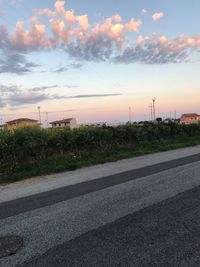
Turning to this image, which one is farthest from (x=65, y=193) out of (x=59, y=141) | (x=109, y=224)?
(x=59, y=141)

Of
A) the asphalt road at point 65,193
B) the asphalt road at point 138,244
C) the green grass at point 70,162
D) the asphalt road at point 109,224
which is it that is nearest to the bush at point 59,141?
the green grass at point 70,162

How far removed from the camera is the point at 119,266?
4.04m

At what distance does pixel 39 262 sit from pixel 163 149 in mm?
14441

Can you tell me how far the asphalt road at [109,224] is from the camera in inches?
170

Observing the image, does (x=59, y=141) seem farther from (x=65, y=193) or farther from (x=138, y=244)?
(x=138, y=244)

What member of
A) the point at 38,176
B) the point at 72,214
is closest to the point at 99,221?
the point at 72,214

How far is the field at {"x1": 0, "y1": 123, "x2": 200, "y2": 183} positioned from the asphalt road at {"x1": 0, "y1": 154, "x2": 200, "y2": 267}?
4.33m

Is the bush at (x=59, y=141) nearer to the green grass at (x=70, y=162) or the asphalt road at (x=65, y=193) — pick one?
the green grass at (x=70, y=162)

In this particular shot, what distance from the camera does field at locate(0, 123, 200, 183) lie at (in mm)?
12845

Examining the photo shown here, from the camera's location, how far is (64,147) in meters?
15.9

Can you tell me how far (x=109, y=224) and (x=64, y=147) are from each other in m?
10.5

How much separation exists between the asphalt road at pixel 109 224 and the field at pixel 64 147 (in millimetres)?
4328

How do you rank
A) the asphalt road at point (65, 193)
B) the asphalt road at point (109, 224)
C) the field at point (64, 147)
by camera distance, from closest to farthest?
the asphalt road at point (109, 224) < the asphalt road at point (65, 193) < the field at point (64, 147)

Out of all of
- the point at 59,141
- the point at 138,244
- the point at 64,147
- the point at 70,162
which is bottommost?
the point at 70,162
